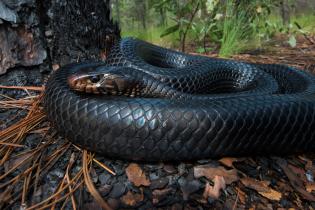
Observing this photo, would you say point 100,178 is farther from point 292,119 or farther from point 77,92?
point 292,119

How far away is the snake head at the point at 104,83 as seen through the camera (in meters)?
2.22

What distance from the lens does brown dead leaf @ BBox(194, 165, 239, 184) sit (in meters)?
1.83

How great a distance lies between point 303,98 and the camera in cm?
234

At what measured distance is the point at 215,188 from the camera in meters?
1.76

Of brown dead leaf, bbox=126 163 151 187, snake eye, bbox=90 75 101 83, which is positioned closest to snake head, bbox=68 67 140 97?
snake eye, bbox=90 75 101 83

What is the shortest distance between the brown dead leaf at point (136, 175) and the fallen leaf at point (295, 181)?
884 millimetres

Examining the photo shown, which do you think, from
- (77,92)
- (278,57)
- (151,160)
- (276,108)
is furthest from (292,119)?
(278,57)

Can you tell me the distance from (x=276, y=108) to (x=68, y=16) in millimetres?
2013

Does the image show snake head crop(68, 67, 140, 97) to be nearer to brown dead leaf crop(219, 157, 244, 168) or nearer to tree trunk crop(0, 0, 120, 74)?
tree trunk crop(0, 0, 120, 74)

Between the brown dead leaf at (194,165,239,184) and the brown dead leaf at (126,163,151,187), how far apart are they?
303mm

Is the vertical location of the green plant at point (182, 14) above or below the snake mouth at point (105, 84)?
above

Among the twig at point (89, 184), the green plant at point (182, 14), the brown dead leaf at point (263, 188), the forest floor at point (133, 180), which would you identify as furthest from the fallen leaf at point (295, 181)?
the green plant at point (182, 14)

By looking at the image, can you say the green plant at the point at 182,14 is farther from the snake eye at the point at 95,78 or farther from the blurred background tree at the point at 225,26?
the snake eye at the point at 95,78

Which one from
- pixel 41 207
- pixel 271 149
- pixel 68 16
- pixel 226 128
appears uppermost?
pixel 68 16
